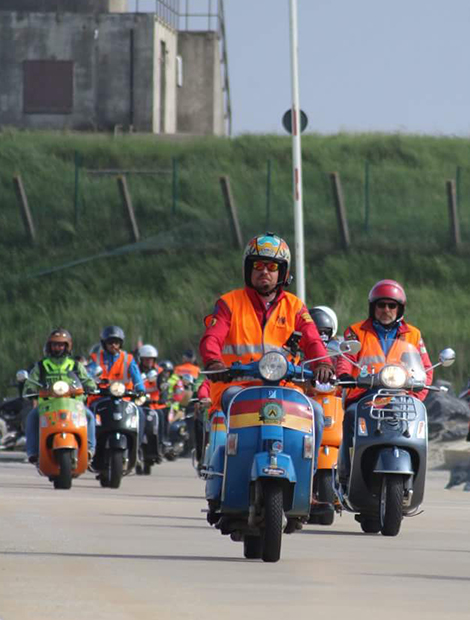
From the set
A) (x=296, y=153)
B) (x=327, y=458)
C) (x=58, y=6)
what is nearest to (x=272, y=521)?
(x=327, y=458)

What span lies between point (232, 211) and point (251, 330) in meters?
30.8

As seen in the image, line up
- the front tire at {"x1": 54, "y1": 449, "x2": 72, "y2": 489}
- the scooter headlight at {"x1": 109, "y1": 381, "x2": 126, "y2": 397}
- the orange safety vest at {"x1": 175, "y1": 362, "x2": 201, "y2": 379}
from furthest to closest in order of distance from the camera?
the orange safety vest at {"x1": 175, "y1": 362, "x2": 201, "y2": 379} → the scooter headlight at {"x1": 109, "y1": 381, "x2": 126, "y2": 397} → the front tire at {"x1": 54, "y1": 449, "x2": 72, "y2": 489}

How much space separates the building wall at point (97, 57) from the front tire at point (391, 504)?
48972 millimetres

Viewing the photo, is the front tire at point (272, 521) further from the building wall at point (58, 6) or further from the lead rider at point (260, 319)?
the building wall at point (58, 6)

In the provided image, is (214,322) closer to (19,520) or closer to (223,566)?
(223,566)

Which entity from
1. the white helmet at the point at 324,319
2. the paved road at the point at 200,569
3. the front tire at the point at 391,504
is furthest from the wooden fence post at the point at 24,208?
the front tire at the point at 391,504

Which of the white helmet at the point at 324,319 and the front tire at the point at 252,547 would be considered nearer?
the front tire at the point at 252,547

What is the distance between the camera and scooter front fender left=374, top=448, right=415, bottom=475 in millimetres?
16375

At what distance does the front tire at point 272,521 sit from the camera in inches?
543

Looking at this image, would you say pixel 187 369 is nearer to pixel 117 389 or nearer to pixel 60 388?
pixel 117 389

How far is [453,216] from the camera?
4469 centimetres

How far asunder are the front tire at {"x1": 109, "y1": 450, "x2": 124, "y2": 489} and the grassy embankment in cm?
1658

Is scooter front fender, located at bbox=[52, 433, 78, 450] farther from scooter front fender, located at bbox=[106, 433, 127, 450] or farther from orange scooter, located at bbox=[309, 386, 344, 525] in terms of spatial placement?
orange scooter, located at bbox=[309, 386, 344, 525]

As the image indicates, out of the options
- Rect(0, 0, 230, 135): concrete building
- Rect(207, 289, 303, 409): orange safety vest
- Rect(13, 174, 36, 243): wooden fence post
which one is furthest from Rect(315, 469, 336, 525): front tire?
Rect(0, 0, 230, 135): concrete building
